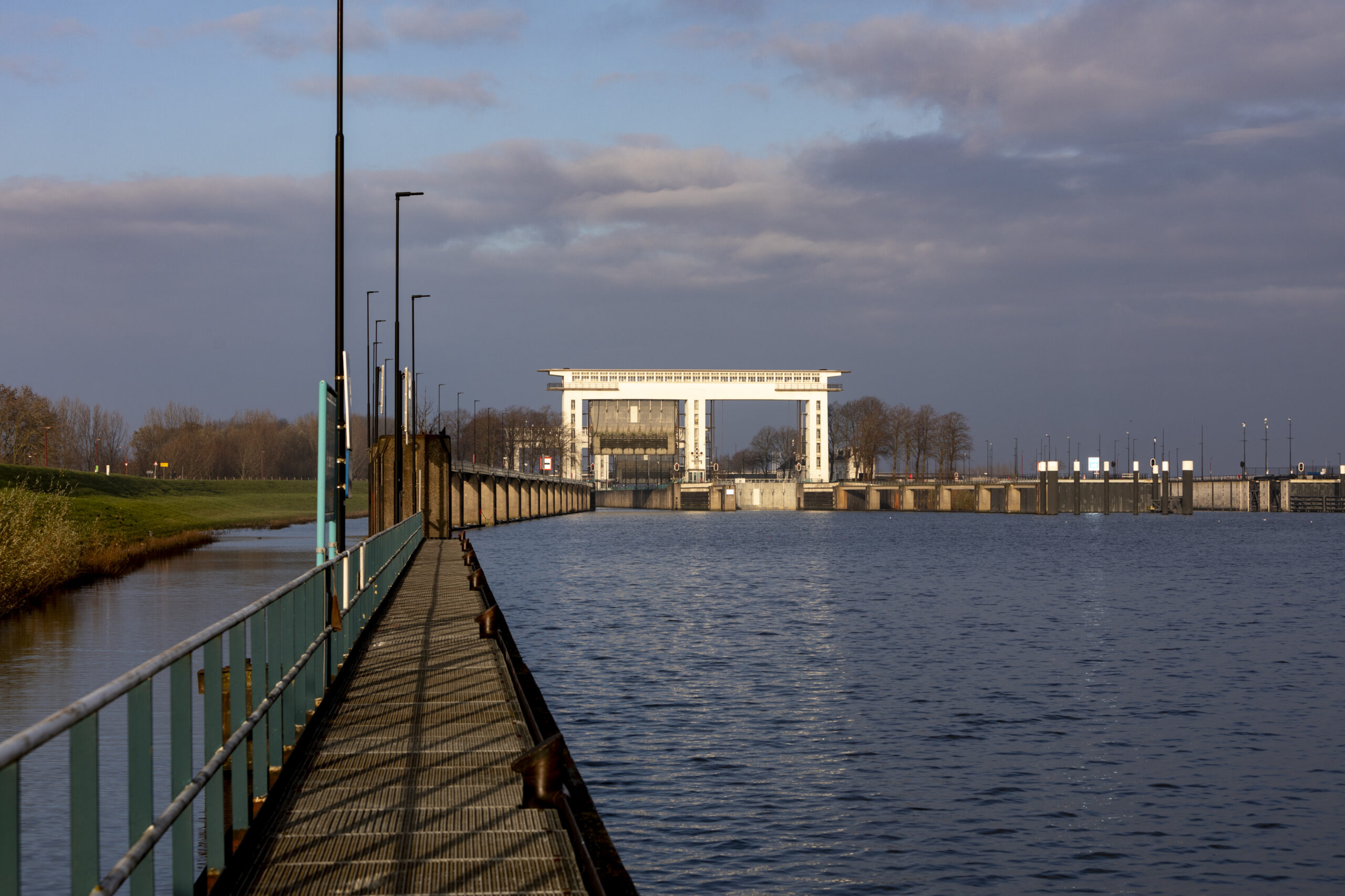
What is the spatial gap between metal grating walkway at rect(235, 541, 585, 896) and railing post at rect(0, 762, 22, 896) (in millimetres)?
3734

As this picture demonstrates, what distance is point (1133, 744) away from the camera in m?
21.7

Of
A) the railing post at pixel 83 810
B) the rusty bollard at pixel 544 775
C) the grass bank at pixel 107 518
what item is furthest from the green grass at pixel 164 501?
the railing post at pixel 83 810

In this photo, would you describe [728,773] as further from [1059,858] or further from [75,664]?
[75,664]

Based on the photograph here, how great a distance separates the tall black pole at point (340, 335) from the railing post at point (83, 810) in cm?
1111

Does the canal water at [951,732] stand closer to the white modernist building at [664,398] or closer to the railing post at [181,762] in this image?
the railing post at [181,762]

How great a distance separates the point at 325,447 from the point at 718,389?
174 metres

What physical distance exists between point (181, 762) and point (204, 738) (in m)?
3.15

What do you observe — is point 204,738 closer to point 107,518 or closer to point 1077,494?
Answer: point 107,518

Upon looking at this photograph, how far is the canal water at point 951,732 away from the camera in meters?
15.0

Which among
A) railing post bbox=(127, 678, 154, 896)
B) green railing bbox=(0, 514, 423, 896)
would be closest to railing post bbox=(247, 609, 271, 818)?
green railing bbox=(0, 514, 423, 896)

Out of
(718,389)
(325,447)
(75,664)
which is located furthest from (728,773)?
(718,389)

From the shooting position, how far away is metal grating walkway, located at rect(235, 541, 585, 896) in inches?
328

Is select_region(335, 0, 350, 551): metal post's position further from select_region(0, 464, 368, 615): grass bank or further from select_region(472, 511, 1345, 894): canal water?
select_region(0, 464, 368, 615): grass bank

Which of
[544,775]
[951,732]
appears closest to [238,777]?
[544,775]
